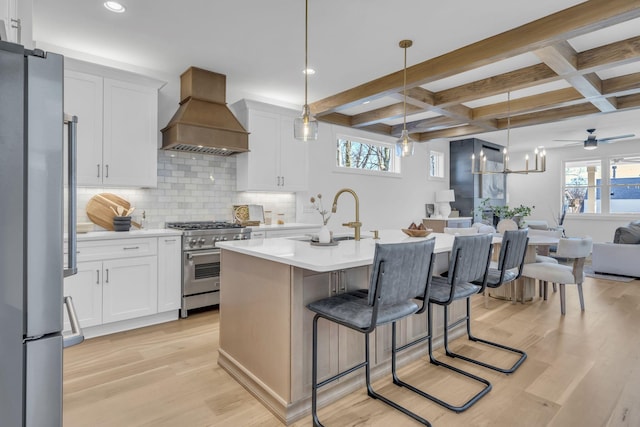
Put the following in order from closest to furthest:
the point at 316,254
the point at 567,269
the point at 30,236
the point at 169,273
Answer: the point at 30,236
the point at 316,254
the point at 169,273
the point at 567,269

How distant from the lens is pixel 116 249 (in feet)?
10.5

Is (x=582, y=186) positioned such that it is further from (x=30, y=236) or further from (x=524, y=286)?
(x=30, y=236)

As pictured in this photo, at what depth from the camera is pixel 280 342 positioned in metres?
1.99

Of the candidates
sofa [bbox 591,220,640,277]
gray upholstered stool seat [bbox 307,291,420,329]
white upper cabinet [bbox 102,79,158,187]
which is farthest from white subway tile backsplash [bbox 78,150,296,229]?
sofa [bbox 591,220,640,277]

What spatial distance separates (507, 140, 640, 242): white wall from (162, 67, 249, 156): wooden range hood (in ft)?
26.6

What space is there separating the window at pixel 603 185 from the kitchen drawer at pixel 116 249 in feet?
30.6

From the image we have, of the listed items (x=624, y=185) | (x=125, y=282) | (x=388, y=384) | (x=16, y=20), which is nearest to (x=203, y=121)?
(x=125, y=282)

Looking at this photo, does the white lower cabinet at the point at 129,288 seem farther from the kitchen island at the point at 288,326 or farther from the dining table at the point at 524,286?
the dining table at the point at 524,286

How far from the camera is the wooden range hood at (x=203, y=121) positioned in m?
3.70

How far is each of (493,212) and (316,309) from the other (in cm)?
769

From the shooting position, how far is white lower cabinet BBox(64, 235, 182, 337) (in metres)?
3.03

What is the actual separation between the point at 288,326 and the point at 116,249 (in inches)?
84.0

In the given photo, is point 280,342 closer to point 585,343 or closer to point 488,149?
point 585,343

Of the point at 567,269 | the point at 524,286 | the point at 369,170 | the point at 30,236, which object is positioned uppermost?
the point at 369,170
